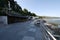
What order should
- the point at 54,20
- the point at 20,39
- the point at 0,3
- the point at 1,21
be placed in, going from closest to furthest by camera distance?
the point at 20,39
the point at 1,21
the point at 0,3
the point at 54,20

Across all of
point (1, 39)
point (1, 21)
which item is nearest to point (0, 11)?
point (1, 21)

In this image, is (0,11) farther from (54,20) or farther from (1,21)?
(54,20)

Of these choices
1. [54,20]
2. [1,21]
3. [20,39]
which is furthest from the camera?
[54,20]

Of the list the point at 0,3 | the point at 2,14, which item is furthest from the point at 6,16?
the point at 0,3

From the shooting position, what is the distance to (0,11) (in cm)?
3344

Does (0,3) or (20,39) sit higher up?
(0,3)

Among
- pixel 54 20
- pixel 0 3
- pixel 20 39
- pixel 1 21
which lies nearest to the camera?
pixel 20 39

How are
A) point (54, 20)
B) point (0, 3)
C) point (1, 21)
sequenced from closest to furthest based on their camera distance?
point (1, 21) → point (0, 3) → point (54, 20)

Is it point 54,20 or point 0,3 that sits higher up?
point 0,3

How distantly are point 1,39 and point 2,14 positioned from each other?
23.8 metres

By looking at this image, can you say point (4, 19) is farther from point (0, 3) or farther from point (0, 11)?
point (0, 3)

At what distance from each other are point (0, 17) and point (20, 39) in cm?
2339

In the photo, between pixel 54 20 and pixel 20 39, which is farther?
pixel 54 20

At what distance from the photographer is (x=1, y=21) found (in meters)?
31.8
